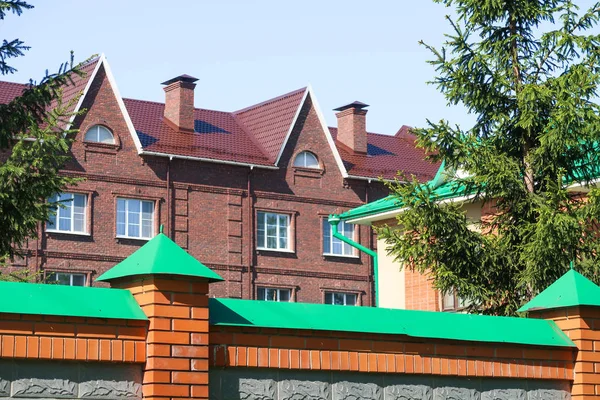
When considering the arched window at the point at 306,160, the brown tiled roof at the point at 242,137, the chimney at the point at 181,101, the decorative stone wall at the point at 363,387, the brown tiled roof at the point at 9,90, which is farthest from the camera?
the arched window at the point at 306,160

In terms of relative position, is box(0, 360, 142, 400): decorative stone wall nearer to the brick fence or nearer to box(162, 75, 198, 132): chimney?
the brick fence

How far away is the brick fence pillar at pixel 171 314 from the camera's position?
671 cm

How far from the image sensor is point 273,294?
39.2m

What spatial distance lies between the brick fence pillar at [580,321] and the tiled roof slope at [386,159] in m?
31.5

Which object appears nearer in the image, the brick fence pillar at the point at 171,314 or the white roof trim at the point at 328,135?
the brick fence pillar at the point at 171,314

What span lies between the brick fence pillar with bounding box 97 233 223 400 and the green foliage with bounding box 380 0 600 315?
6.37m

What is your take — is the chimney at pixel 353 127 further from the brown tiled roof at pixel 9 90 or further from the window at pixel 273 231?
the brown tiled roof at pixel 9 90

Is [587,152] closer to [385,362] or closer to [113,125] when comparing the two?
[385,362]

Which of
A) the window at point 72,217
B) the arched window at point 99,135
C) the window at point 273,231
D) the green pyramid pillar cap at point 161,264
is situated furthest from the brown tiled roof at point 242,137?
the green pyramid pillar cap at point 161,264

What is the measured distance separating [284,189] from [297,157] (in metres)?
1.40

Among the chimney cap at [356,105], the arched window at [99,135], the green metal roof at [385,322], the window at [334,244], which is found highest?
the chimney cap at [356,105]

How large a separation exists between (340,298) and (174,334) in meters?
34.2

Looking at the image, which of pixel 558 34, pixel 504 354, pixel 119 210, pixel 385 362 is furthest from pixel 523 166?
pixel 119 210

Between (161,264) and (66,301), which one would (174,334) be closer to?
(161,264)
